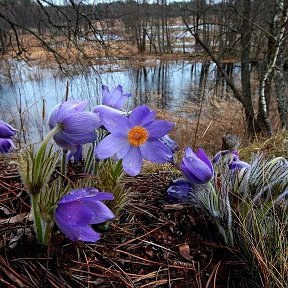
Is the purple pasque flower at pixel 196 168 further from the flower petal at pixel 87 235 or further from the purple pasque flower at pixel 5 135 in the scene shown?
the purple pasque flower at pixel 5 135

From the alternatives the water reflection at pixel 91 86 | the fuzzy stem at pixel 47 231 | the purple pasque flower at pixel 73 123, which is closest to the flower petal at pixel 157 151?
the purple pasque flower at pixel 73 123

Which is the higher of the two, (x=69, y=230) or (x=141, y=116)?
(x=141, y=116)

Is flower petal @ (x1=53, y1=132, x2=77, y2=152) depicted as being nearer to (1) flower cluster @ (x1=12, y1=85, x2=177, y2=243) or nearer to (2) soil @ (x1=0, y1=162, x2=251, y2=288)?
(1) flower cluster @ (x1=12, y1=85, x2=177, y2=243)

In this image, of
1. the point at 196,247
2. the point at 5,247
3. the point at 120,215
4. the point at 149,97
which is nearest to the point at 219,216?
the point at 196,247

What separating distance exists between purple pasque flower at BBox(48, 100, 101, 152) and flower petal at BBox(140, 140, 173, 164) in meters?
0.12

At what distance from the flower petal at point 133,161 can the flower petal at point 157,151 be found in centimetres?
2

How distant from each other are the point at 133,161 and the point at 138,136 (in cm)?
6

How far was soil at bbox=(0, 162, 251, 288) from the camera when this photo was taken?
2.29ft

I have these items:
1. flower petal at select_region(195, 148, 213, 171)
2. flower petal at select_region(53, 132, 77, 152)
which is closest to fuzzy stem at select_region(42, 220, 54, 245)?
flower petal at select_region(53, 132, 77, 152)

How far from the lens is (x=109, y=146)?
775 mm

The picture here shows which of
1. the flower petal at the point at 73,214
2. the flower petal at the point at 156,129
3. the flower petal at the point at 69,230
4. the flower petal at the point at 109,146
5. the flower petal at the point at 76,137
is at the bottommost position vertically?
the flower petal at the point at 69,230

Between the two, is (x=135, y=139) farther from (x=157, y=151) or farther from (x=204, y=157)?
(x=204, y=157)

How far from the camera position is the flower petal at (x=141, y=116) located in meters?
0.78

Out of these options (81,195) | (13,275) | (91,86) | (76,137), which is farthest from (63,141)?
(91,86)
